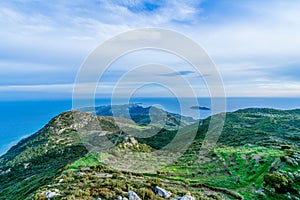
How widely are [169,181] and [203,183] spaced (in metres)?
4.34

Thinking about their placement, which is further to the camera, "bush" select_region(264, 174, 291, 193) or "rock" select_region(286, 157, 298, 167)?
"rock" select_region(286, 157, 298, 167)

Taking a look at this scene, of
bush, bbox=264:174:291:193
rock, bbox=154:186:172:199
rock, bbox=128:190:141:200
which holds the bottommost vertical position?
bush, bbox=264:174:291:193

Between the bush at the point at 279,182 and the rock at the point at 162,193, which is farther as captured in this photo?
the bush at the point at 279,182

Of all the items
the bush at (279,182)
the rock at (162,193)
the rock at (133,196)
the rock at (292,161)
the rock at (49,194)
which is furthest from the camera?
the rock at (292,161)

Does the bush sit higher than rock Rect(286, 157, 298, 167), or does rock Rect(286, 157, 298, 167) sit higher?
rock Rect(286, 157, 298, 167)

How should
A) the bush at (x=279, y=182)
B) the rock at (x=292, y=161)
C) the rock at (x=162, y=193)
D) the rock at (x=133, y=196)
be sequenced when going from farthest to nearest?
the rock at (x=292, y=161)
the bush at (x=279, y=182)
the rock at (x=162, y=193)
the rock at (x=133, y=196)

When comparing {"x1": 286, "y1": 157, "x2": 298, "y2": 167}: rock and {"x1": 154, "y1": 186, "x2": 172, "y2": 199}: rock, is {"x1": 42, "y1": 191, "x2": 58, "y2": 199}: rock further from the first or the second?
{"x1": 286, "y1": 157, "x2": 298, "y2": 167}: rock

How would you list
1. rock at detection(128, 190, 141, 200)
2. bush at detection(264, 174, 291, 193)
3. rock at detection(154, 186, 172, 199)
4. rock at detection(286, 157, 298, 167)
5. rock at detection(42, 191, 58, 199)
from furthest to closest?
rock at detection(286, 157, 298, 167) → bush at detection(264, 174, 291, 193) → rock at detection(154, 186, 172, 199) → rock at detection(42, 191, 58, 199) → rock at detection(128, 190, 141, 200)

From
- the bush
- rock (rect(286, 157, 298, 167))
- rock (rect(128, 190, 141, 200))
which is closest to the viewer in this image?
rock (rect(128, 190, 141, 200))

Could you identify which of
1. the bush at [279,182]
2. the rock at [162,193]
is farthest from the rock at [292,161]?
the rock at [162,193]

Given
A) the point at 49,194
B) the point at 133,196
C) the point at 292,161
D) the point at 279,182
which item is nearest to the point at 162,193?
the point at 133,196

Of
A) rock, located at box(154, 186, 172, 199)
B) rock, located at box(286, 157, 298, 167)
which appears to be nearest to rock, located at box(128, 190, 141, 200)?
rock, located at box(154, 186, 172, 199)

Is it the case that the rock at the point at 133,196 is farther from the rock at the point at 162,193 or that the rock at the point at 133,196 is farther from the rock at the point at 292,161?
the rock at the point at 292,161

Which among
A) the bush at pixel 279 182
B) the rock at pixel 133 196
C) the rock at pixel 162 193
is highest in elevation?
the rock at pixel 133 196
